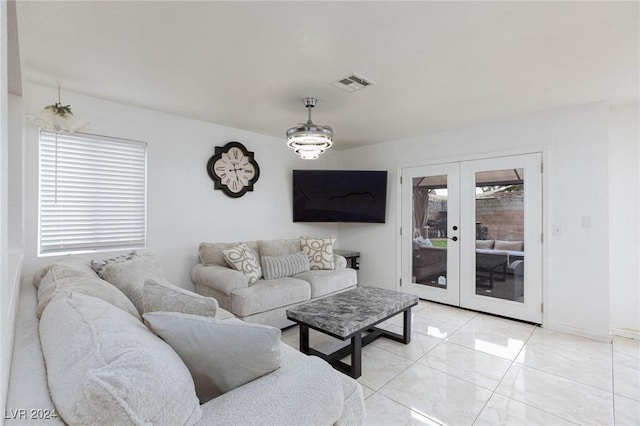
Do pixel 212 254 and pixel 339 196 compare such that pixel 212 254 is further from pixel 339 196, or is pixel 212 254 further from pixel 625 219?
pixel 625 219

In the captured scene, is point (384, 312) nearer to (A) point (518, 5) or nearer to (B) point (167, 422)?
(B) point (167, 422)

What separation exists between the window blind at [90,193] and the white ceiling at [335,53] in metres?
0.38

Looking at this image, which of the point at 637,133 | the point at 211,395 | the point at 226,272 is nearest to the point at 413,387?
the point at 211,395

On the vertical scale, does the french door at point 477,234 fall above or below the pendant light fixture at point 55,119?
below

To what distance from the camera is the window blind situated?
2617 millimetres

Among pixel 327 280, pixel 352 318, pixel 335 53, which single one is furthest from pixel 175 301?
pixel 327 280

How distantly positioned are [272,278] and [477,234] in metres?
2.57

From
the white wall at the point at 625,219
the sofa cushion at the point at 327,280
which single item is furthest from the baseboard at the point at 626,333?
the sofa cushion at the point at 327,280

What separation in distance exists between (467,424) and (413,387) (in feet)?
1.37

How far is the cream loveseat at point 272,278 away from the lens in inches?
114

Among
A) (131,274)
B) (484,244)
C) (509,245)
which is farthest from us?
(484,244)

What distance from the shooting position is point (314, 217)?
4520 millimetres

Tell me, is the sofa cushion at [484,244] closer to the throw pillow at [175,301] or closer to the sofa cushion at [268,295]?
the sofa cushion at [268,295]

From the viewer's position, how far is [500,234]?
11.6ft
